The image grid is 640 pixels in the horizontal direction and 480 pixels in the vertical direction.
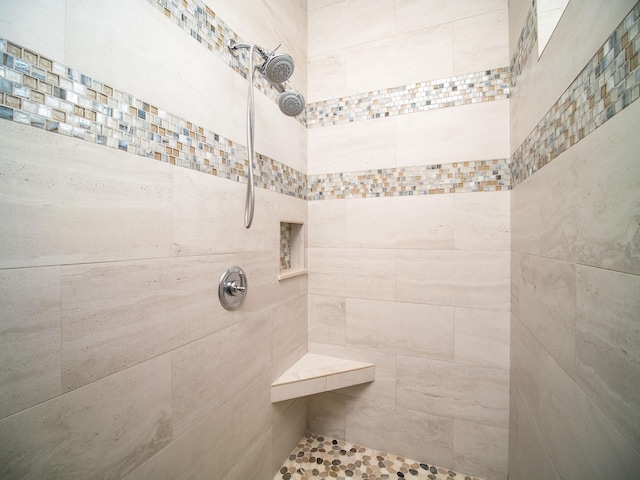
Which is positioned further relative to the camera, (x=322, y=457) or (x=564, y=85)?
(x=322, y=457)

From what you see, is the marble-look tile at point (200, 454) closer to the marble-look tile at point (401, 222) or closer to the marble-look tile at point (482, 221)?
the marble-look tile at point (401, 222)

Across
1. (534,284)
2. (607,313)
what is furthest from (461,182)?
(607,313)

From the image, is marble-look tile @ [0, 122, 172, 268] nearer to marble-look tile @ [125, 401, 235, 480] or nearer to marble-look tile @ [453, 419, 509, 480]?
marble-look tile @ [125, 401, 235, 480]

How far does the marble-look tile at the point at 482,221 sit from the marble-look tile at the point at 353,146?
1.13 ft

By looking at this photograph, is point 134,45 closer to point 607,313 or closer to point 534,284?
point 607,313

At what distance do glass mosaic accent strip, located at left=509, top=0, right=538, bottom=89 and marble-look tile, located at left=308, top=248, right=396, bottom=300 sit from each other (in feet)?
3.39

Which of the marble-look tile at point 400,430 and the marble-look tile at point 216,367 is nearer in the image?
the marble-look tile at point 216,367

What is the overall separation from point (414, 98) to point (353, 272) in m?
1.08

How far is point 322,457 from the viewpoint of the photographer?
153 cm

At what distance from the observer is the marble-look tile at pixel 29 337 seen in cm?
50

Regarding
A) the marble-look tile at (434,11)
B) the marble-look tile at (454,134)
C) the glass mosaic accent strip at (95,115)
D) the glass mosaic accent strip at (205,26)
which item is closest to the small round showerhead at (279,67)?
the glass mosaic accent strip at (205,26)

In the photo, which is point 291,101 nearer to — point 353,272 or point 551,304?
point 353,272

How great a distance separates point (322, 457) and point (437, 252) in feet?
4.49

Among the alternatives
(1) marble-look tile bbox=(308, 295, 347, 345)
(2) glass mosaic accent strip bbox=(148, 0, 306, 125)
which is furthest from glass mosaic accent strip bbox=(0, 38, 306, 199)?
(1) marble-look tile bbox=(308, 295, 347, 345)
